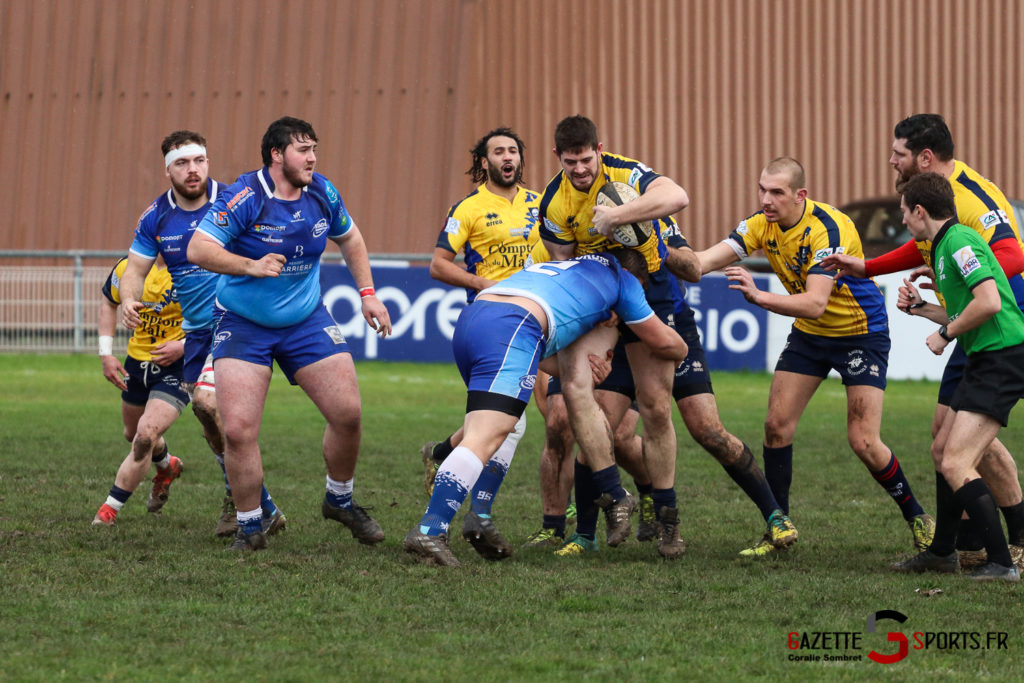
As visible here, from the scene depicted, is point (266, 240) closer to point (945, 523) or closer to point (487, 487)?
point (487, 487)

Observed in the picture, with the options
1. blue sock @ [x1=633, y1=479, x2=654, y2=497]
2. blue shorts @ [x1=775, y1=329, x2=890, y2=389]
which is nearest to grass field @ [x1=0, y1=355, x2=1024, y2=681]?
blue sock @ [x1=633, y1=479, x2=654, y2=497]

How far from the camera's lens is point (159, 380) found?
26.9ft

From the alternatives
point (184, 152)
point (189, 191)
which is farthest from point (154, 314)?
point (184, 152)

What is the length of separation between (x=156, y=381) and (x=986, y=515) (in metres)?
4.94

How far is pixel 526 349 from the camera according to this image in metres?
6.29

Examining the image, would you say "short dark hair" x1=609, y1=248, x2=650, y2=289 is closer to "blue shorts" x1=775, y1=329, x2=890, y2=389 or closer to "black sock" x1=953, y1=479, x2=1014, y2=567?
"blue shorts" x1=775, y1=329, x2=890, y2=389

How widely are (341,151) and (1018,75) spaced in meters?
13.5

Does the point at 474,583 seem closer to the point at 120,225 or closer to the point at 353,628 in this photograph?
the point at 353,628

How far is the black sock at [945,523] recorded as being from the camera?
625 centimetres

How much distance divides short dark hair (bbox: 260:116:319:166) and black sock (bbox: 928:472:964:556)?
3.60m

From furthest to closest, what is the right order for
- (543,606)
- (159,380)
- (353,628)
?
(159,380) < (543,606) < (353,628)

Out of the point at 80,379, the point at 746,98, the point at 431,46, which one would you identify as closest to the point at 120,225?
the point at 431,46

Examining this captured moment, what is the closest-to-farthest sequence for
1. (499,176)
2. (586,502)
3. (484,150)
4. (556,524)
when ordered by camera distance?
(586,502) → (556,524) → (499,176) → (484,150)

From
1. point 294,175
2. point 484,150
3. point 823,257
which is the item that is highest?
point 484,150
